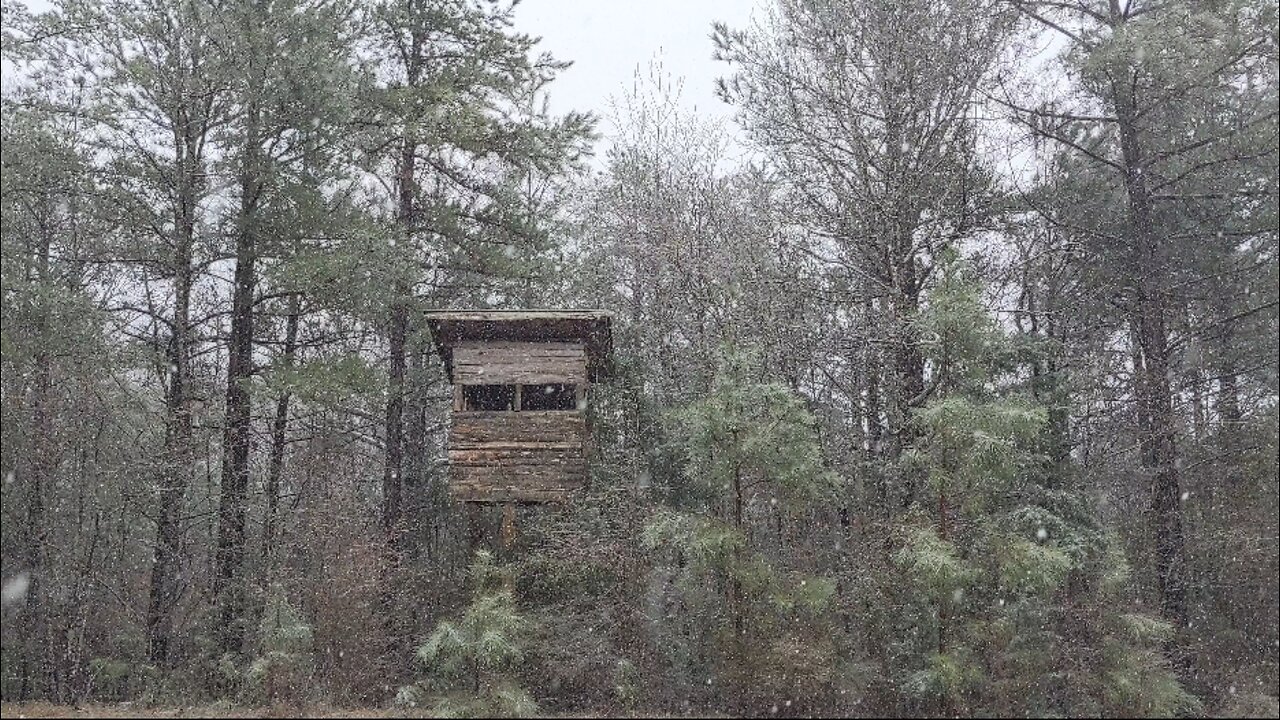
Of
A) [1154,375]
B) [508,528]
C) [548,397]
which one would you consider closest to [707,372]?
[548,397]

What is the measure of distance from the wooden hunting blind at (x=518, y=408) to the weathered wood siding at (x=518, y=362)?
0.04 ft

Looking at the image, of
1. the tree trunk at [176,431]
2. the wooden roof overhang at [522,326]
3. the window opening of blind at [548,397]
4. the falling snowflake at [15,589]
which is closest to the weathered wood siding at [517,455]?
the window opening of blind at [548,397]

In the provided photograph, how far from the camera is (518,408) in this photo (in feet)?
43.7

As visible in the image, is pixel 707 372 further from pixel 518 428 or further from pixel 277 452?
pixel 277 452

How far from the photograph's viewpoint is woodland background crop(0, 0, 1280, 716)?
37.3 feet

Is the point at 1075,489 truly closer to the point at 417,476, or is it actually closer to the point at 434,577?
the point at 434,577

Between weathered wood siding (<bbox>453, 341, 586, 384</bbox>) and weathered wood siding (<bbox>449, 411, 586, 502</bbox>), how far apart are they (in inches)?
18.3

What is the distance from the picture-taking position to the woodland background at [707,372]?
11.4 metres

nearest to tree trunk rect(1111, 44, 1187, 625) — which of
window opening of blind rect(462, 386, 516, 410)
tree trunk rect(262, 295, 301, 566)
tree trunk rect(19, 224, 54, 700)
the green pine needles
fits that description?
the green pine needles

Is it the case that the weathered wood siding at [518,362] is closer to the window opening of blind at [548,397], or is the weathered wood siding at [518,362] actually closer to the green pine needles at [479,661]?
the window opening of blind at [548,397]

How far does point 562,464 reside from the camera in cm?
1300

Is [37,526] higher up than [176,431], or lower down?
lower down

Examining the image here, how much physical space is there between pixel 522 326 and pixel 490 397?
203 cm

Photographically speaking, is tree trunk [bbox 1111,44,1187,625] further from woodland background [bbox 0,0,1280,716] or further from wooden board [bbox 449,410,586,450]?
wooden board [bbox 449,410,586,450]
